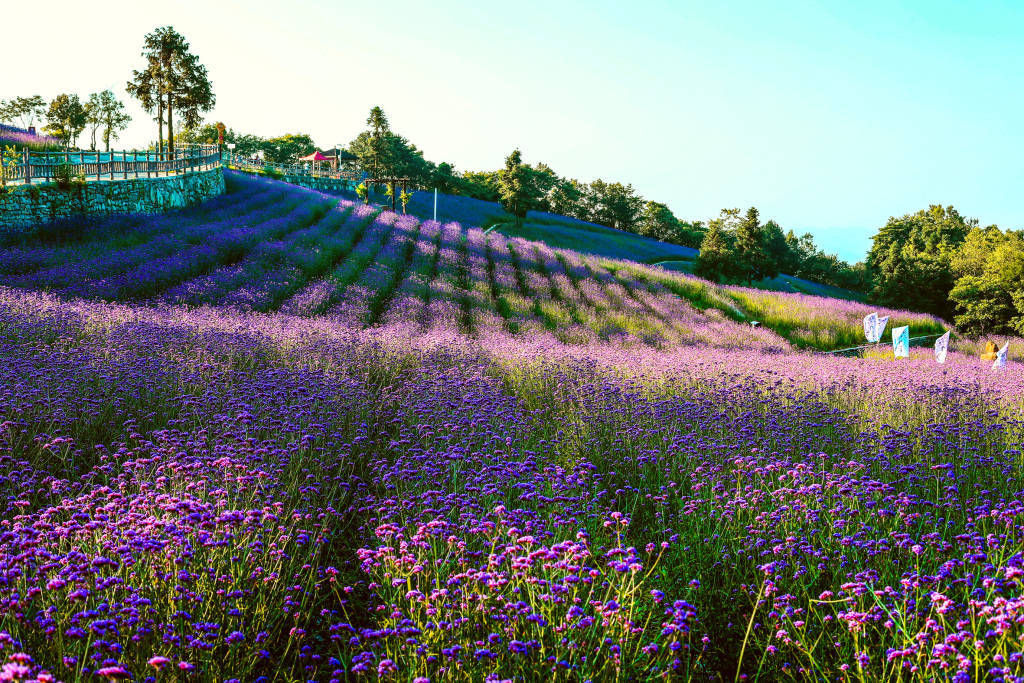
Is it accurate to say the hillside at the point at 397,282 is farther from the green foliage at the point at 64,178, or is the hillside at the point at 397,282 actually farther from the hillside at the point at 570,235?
the hillside at the point at 570,235

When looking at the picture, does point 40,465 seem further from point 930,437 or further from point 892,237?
point 892,237

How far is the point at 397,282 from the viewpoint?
63.6 ft

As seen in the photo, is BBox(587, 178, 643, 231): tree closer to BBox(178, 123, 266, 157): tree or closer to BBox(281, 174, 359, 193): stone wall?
BBox(281, 174, 359, 193): stone wall

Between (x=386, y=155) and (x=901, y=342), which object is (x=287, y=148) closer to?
(x=386, y=155)

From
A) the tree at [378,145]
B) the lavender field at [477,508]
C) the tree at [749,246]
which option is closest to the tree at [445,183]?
the tree at [378,145]

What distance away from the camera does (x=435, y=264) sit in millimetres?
22734

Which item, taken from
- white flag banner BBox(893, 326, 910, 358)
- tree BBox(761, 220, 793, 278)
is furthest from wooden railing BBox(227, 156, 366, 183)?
white flag banner BBox(893, 326, 910, 358)

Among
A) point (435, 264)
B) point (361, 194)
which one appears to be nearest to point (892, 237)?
point (361, 194)

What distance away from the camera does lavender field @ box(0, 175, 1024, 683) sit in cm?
302

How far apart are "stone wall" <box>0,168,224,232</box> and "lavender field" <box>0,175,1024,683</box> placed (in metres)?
7.14

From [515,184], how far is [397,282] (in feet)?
102

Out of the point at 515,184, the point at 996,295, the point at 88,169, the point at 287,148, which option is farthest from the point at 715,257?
the point at 287,148

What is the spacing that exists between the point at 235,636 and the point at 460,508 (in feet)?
6.51

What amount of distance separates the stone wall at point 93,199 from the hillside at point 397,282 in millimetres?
741
